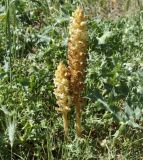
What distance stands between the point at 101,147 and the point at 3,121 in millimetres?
643

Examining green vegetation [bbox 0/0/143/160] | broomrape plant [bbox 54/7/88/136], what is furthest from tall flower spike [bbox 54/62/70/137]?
green vegetation [bbox 0/0/143/160]

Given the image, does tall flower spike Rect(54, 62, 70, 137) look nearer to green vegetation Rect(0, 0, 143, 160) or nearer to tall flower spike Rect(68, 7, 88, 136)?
tall flower spike Rect(68, 7, 88, 136)

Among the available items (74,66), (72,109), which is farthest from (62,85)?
(72,109)

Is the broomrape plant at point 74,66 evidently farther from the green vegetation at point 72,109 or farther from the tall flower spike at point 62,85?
the green vegetation at point 72,109

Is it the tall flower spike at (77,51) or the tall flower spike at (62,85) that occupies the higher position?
the tall flower spike at (77,51)

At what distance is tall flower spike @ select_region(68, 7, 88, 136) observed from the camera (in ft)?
7.41

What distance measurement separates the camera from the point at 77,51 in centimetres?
231

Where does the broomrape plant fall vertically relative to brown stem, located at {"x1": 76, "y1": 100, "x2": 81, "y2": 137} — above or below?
above

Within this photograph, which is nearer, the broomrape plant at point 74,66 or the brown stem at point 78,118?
the broomrape plant at point 74,66

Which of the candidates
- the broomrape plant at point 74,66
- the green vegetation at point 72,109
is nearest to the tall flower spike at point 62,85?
the broomrape plant at point 74,66

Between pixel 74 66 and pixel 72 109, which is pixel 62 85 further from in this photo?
pixel 72 109

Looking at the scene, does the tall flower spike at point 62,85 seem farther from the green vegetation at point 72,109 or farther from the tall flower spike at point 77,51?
the green vegetation at point 72,109

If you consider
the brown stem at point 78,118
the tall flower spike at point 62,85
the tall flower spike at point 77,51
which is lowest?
the brown stem at point 78,118

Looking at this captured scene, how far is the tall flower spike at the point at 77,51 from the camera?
7.41 ft
